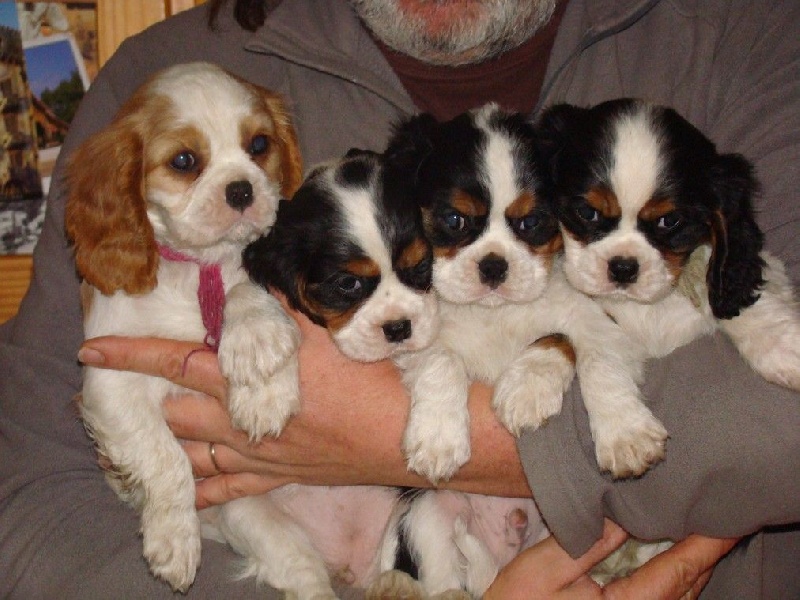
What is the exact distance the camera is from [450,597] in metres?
2.19

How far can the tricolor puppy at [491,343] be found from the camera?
6.41ft

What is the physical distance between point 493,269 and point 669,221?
44 centimetres

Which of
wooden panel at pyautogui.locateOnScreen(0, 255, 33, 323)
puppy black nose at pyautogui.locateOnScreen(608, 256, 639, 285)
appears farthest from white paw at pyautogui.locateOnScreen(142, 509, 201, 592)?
wooden panel at pyautogui.locateOnScreen(0, 255, 33, 323)

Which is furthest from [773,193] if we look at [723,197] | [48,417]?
[48,417]

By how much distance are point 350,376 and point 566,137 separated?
2.74 feet

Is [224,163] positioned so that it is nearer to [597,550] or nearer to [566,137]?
[566,137]

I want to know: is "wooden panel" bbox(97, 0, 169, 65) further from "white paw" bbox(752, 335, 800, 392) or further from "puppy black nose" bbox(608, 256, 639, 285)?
"white paw" bbox(752, 335, 800, 392)

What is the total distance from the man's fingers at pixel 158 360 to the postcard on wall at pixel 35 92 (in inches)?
62.9

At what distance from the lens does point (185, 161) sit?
7.37ft

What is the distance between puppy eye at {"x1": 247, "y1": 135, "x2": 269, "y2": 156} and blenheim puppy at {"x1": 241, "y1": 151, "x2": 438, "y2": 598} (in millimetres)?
152

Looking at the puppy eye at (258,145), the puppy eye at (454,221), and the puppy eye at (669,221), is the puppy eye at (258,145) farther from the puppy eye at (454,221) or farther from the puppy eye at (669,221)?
the puppy eye at (669,221)

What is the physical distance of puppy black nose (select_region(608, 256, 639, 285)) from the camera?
79.4 inches

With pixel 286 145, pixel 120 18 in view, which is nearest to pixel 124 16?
pixel 120 18

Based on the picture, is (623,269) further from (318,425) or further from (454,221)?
(318,425)
